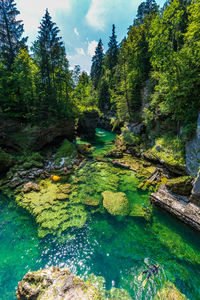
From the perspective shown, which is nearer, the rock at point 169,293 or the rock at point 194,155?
the rock at point 169,293

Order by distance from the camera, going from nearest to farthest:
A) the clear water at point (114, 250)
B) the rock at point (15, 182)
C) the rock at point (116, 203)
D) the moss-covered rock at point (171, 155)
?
1. the clear water at point (114, 250)
2. the rock at point (116, 203)
3. the moss-covered rock at point (171, 155)
4. the rock at point (15, 182)

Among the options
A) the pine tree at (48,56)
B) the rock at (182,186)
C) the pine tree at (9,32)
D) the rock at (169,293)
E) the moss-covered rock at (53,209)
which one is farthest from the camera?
the pine tree at (48,56)

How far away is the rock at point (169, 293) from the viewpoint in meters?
4.00

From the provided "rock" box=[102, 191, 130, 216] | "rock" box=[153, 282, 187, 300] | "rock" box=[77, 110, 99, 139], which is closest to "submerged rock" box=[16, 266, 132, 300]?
"rock" box=[153, 282, 187, 300]

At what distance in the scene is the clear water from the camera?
4.51m

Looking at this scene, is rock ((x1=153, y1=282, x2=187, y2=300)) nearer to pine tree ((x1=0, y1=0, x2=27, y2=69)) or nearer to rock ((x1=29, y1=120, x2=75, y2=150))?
rock ((x1=29, y1=120, x2=75, y2=150))

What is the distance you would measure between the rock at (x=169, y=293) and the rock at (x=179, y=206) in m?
3.02

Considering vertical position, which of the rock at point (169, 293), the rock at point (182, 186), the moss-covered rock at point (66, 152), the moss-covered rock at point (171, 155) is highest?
the moss-covered rock at point (171, 155)

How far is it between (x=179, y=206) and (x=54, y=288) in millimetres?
6960

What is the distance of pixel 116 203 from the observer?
7812 mm

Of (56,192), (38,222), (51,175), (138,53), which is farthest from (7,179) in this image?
(138,53)

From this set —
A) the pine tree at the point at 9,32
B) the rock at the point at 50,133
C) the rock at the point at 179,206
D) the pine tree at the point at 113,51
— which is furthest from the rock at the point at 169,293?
the pine tree at the point at 113,51

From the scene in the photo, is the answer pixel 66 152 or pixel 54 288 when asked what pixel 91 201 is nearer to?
pixel 54 288

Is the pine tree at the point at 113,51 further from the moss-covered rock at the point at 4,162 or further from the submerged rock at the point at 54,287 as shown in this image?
the submerged rock at the point at 54,287
